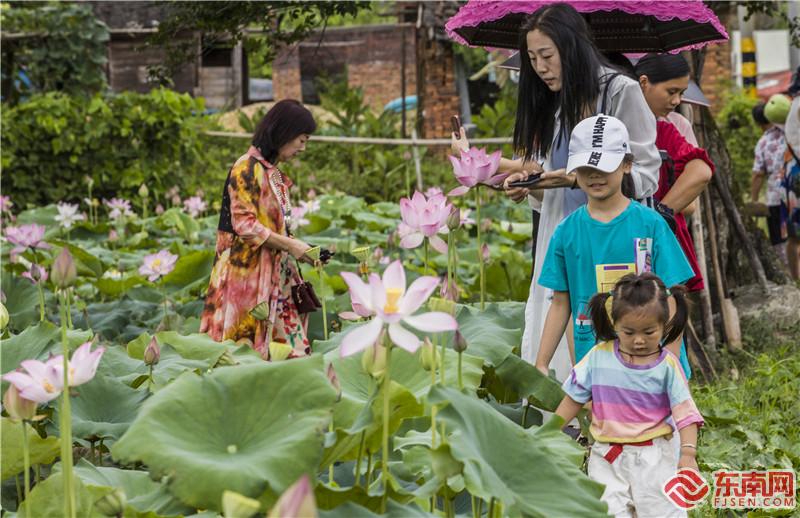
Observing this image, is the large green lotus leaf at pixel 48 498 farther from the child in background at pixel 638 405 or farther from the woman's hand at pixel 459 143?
the woman's hand at pixel 459 143

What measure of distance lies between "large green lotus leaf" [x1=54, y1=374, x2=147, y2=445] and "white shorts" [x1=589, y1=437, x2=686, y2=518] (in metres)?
0.98

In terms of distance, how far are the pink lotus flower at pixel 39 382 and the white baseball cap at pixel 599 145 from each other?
141cm

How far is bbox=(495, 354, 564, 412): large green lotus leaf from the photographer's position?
8.98 feet

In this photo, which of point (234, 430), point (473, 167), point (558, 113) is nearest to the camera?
point (234, 430)

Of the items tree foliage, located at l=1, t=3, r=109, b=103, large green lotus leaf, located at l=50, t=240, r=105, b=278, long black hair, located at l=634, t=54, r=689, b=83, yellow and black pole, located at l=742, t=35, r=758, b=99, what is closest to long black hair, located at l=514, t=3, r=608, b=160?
long black hair, located at l=634, t=54, r=689, b=83

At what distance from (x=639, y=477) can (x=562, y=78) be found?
1.13 m

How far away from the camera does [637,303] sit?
8.09 ft

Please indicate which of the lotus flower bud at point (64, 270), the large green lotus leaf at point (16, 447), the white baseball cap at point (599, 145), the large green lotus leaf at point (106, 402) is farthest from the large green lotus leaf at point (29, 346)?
the white baseball cap at point (599, 145)

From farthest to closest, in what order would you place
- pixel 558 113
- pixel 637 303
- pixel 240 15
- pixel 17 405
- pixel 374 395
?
1. pixel 240 15
2. pixel 558 113
3. pixel 637 303
4. pixel 374 395
5. pixel 17 405

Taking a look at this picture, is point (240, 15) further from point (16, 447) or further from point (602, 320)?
point (16, 447)

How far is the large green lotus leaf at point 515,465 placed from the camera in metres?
1.88

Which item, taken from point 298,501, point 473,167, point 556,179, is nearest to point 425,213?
point 473,167

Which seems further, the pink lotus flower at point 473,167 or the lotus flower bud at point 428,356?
the pink lotus flower at point 473,167

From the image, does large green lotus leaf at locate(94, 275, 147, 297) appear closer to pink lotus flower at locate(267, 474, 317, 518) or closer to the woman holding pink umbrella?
the woman holding pink umbrella
